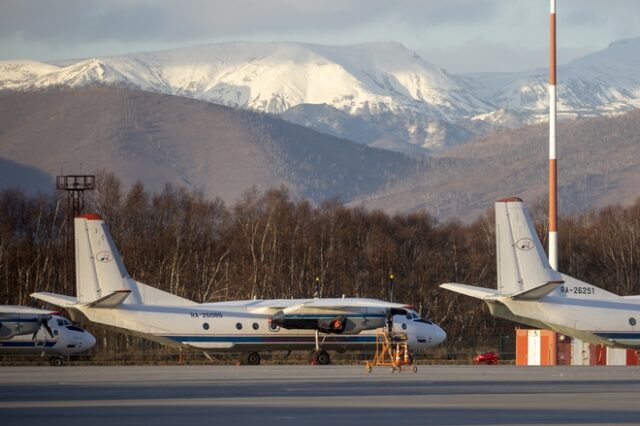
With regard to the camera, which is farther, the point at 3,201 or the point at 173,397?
the point at 3,201

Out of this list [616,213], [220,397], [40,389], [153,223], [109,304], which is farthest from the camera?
[616,213]

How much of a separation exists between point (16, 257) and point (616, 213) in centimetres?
6031

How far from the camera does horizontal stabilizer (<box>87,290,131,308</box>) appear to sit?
53.4 m

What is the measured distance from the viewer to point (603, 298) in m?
51.3

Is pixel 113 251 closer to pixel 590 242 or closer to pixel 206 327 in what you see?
pixel 206 327

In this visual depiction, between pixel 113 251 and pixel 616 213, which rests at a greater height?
pixel 616 213

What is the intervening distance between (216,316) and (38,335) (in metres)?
7.78

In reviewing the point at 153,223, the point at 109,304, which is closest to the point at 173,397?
the point at 109,304

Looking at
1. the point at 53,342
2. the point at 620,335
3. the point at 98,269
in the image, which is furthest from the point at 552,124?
the point at 53,342

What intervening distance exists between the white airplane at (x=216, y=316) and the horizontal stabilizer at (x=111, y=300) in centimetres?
4

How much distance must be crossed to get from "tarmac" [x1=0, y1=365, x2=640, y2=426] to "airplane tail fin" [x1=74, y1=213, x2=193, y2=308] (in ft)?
25.0

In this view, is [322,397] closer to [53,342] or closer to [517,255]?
[517,255]

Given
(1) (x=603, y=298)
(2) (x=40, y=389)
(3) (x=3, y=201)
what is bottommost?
(2) (x=40, y=389)

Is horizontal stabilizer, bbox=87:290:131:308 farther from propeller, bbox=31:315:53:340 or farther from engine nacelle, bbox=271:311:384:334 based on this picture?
engine nacelle, bbox=271:311:384:334
